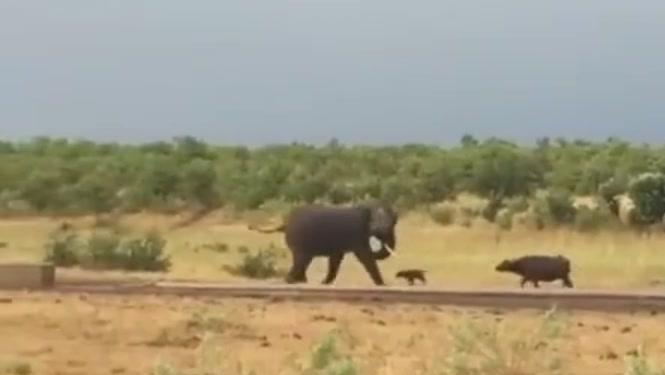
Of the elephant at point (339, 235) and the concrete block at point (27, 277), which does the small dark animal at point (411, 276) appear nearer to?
the elephant at point (339, 235)

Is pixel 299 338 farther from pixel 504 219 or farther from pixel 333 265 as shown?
pixel 504 219

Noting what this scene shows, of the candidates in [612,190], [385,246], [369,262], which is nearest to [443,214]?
[612,190]

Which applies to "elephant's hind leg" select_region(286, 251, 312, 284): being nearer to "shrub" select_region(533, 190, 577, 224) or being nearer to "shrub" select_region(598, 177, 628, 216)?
"shrub" select_region(533, 190, 577, 224)

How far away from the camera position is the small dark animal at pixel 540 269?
25.9 m

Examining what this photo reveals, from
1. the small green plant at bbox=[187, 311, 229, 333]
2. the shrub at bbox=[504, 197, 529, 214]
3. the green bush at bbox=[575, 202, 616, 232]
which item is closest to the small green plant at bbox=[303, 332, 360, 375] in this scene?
the small green plant at bbox=[187, 311, 229, 333]

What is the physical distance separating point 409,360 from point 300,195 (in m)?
44.4

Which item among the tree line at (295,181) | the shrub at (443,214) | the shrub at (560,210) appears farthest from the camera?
the tree line at (295,181)

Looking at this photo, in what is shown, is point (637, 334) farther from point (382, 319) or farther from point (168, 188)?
point (168, 188)

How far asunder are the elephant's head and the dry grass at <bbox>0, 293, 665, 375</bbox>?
15.1 ft

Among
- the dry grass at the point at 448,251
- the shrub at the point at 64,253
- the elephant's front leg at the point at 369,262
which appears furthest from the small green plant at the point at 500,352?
the shrub at the point at 64,253

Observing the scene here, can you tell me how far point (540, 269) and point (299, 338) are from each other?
9.53 meters

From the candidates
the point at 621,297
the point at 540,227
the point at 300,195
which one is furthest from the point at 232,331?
the point at 300,195

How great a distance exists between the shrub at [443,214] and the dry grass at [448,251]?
363mm

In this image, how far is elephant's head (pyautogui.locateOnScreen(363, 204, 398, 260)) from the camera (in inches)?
986
